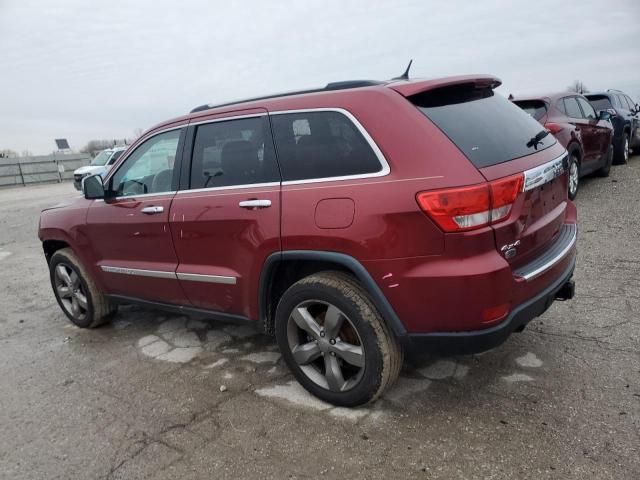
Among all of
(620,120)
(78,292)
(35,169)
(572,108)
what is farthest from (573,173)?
(35,169)

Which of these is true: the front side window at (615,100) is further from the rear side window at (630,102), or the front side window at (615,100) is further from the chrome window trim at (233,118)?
the chrome window trim at (233,118)

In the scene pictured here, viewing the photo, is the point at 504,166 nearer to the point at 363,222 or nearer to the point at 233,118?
the point at 363,222

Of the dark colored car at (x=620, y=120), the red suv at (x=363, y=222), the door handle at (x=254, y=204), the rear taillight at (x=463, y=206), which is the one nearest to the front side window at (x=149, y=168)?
the red suv at (x=363, y=222)

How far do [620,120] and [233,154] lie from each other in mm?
9517

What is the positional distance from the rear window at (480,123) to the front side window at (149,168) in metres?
1.88

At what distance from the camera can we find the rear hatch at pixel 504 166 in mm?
2373

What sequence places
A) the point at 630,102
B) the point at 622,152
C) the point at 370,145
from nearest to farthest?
the point at 370,145
the point at 622,152
the point at 630,102

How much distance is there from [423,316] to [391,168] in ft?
2.48

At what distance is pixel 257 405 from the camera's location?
3.02m

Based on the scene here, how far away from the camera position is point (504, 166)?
8.26 feet

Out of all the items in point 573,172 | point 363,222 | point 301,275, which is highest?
point 363,222

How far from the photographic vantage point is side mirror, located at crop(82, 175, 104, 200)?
155 inches

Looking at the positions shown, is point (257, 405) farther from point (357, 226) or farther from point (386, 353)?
point (357, 226)

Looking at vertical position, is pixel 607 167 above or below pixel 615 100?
below
